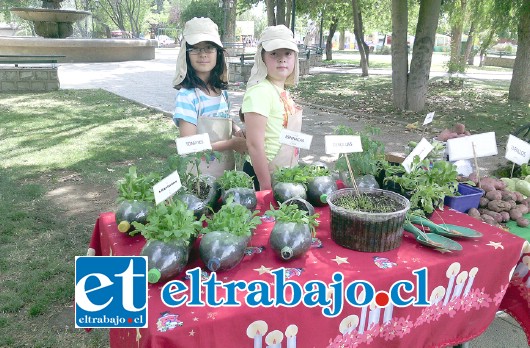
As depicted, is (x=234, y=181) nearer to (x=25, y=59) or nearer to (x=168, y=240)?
(x=168, y=240)

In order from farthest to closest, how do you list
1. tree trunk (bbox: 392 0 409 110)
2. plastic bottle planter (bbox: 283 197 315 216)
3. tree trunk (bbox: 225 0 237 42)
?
tree trunk (bbox: 225 0 237 42) → tree trunk (bbox: 392 0 409 110) → plastic bottle planter (bbox: 283 197 315 216)

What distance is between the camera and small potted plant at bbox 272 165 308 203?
7.11 feet

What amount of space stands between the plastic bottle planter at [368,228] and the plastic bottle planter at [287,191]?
0.26m

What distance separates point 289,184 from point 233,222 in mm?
545

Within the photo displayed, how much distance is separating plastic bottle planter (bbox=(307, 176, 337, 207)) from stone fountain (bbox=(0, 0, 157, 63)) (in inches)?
698

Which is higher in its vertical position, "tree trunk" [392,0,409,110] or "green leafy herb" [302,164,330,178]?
"tree trunk" [392,0,409,110]

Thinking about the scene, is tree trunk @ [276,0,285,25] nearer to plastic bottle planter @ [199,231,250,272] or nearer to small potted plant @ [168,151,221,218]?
small potted plant @ [168,151,221,218]

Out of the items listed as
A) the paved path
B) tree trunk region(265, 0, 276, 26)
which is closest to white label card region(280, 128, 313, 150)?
the paved path

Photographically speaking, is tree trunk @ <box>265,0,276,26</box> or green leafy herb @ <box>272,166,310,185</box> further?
tree trunk @ <box>265,0,276,26</box>

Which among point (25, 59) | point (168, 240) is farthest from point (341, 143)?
point (25, 59)

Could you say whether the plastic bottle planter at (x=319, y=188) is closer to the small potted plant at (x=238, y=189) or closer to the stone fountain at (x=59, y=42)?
the small potted plant at (x=238, y=189)

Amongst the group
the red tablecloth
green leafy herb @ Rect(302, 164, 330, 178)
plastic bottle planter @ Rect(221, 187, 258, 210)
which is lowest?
the red tablecloth

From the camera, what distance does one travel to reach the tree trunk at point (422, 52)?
9.38 meters

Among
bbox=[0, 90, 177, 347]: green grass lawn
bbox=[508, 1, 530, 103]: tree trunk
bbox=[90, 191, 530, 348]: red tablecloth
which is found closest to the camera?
bbox=[90, 191, 530, 348]: red tablecloth
